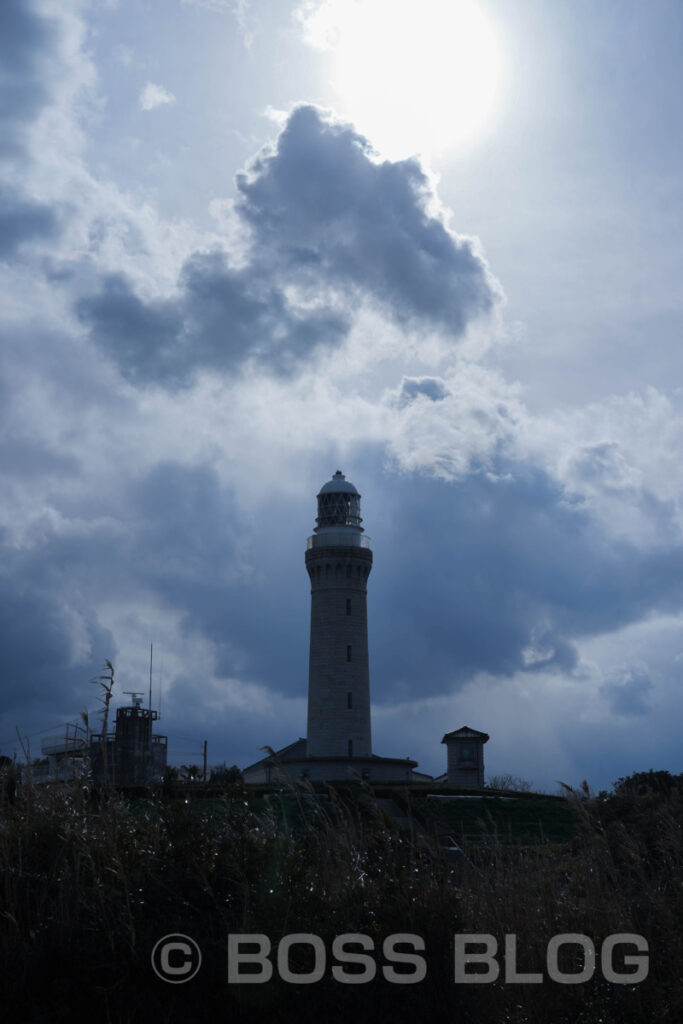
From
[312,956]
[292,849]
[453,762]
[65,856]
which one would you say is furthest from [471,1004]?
[453,762]

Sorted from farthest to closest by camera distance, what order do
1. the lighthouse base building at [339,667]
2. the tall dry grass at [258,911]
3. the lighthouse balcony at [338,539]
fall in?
1. the lighthouse balcony at [338,539]
2. the lighthouse base building at [339,667]
3. the tall dry grass at [258,911]

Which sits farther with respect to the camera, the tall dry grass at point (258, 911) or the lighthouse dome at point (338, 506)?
the lighthouse dome at point (338, 506)

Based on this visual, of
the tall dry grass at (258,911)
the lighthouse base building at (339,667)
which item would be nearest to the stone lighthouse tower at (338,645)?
the lighthouse base building at (339,667)

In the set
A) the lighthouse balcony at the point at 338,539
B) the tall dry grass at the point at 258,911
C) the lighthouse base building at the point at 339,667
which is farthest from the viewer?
the lighthouse balcony at the point at 338,539

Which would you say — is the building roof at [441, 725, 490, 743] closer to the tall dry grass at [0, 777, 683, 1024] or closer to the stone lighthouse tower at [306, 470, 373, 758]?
the stone lighthouse tower at [306, 470, 373, 758]

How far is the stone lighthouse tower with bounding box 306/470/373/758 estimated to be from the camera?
48312mm

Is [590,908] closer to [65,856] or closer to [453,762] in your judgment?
[65,856]

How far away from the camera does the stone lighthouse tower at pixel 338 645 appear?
48312mm

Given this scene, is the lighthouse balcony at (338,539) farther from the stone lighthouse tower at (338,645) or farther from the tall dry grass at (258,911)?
the tall dry grass at (258,911)

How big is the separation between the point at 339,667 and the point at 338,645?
1.13 m

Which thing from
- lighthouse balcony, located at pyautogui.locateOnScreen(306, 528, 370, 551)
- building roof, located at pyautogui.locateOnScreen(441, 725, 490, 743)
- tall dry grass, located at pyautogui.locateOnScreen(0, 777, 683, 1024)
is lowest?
tall dry grass, located at pyautogui.locateOnScreen(0, 777, 683, 1024)

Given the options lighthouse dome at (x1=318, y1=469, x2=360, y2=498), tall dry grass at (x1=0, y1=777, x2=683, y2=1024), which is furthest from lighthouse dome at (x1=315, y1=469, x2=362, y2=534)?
tall dry grass at (x1=0, y1=777, x2=683, y2=1024)

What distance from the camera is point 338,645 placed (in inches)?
1932

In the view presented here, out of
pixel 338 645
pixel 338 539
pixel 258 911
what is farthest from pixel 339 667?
pixel 258 911
